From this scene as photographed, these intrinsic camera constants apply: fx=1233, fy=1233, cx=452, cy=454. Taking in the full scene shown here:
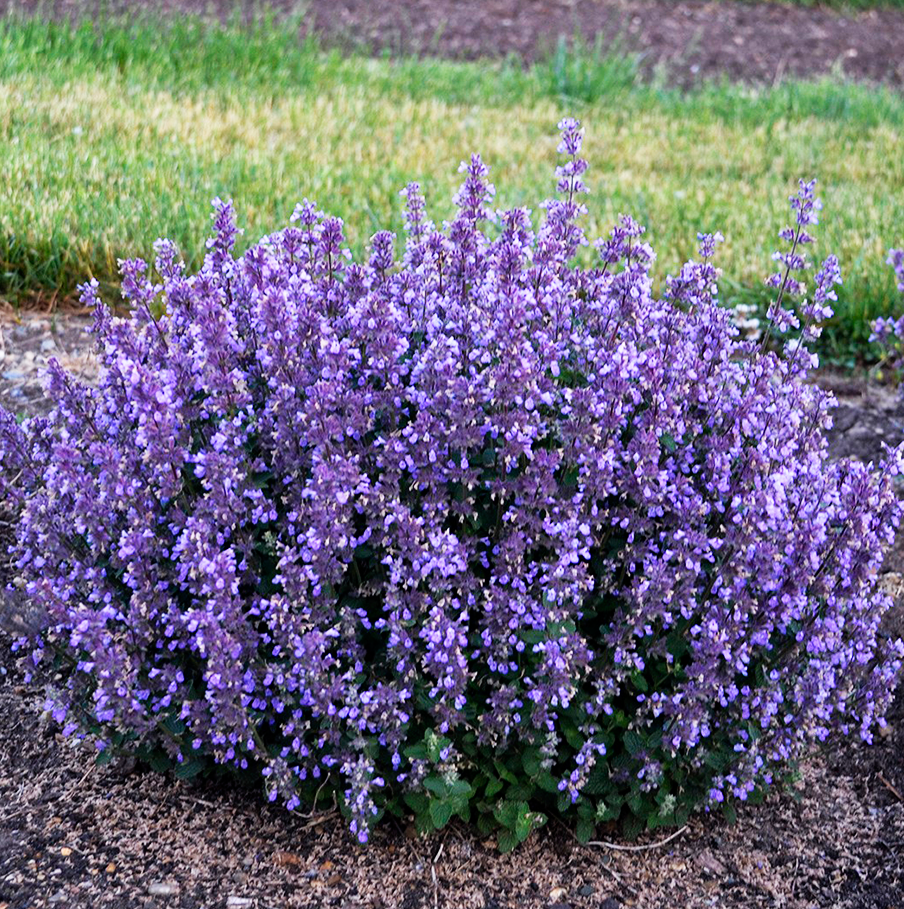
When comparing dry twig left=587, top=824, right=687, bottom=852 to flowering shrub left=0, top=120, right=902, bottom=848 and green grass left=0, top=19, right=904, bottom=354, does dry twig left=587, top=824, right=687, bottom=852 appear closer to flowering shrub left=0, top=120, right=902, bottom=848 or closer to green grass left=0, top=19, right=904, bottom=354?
flowering shrub left=0, top=120, right=902, bottom=848

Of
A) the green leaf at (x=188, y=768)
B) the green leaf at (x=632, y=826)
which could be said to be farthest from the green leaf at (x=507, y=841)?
the green leaf at (x=188, y=768)

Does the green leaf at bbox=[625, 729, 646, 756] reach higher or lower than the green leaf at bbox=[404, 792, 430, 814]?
higher

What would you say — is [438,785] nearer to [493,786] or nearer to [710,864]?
[493,786]

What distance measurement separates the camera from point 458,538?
2.38 meters

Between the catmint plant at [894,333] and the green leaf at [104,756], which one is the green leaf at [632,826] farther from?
the catmint plant at [894,333]

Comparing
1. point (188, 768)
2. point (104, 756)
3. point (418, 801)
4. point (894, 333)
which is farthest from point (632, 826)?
point (894, 333)

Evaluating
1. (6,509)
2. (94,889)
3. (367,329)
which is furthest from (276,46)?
(94,889)

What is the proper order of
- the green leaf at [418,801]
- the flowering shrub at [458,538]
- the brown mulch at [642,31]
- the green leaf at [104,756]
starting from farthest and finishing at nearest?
the brown mulch at [642,31], the green leaf at [104,756], the green leaf at [418,801], the flowering shrub at [458,538]

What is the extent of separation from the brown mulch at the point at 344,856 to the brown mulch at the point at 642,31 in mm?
6507

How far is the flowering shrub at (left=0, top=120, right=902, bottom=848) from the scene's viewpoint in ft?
7.23

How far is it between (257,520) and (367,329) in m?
0.42

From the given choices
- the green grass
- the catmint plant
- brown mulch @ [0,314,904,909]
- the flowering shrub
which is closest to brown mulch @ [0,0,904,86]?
the green grass

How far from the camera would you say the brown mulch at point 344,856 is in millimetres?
2379

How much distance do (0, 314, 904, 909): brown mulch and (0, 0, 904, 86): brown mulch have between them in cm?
651
